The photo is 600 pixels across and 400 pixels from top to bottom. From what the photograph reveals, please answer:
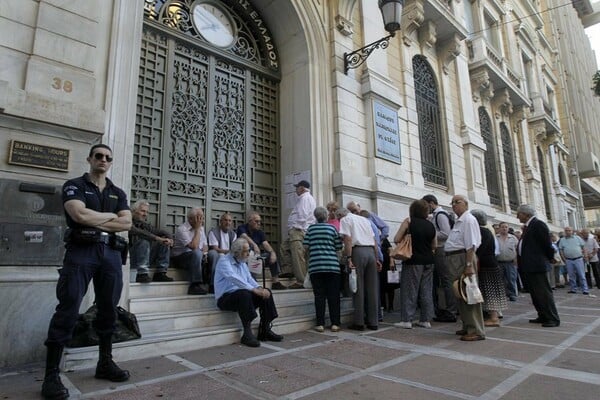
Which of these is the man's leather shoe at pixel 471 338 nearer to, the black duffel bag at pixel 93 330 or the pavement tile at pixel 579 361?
the pavement tile at pixel 579 361

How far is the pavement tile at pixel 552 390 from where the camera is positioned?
2.72 m

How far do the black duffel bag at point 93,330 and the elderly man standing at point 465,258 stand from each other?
12.3ft

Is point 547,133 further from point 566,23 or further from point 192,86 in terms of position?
point 192,86

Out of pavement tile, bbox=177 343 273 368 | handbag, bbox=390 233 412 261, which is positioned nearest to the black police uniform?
pavement tile, bbox=177 343 273 368

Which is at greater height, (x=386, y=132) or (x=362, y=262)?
(x=386, y=132)

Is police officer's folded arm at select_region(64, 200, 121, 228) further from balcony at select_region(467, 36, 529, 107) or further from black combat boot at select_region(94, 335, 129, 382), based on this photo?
balcony at select_region(467, 36, 529, 107)

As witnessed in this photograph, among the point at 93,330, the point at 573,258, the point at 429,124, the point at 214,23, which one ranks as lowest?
the point at 93,330

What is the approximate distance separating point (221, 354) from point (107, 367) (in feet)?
3.86

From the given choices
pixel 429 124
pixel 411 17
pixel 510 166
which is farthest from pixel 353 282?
pixel 510 166

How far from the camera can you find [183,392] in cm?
286

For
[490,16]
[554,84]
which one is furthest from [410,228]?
[554,84]

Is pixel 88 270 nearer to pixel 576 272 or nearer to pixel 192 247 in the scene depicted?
pixel 192 247

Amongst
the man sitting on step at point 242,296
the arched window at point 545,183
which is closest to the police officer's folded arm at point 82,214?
the man sitting on step at point 242,296

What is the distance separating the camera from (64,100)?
4.37 meters
